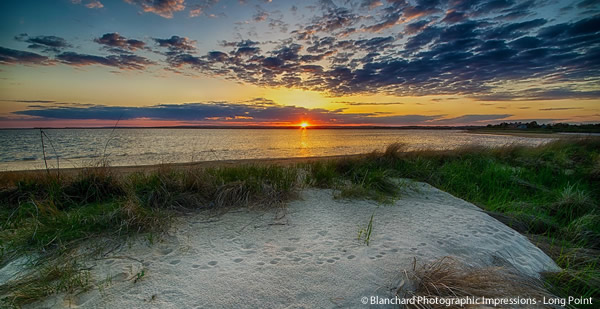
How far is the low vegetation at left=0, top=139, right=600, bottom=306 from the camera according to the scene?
10.0 ft

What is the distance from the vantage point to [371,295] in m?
2.35

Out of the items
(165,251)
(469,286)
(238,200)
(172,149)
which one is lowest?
(172,149)

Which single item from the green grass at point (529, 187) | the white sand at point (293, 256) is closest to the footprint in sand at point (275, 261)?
the white sand at point (293, 256)

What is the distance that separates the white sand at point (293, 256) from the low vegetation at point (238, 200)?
348 mm

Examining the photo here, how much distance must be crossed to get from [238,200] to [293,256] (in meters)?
2.08

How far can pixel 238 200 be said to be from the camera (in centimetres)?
482

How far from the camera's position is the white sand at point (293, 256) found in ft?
7.67

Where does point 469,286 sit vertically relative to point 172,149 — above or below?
above

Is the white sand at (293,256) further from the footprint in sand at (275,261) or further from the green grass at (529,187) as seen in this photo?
the green grass at (529,187)

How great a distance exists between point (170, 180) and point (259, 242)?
2.51m

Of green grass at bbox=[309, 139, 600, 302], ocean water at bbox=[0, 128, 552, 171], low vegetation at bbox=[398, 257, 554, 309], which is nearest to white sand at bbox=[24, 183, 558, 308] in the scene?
low vegetation at bbox=[398, 257, 554, 309]

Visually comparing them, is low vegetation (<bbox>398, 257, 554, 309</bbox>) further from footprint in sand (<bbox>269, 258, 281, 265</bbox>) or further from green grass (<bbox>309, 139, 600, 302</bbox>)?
footprint in sand (<bbox>269, 258, 281, 265</bbox>)

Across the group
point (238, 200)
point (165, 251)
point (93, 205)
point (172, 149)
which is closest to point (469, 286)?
point (165, 251)

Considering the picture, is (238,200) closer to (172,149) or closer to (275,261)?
(275,261)
